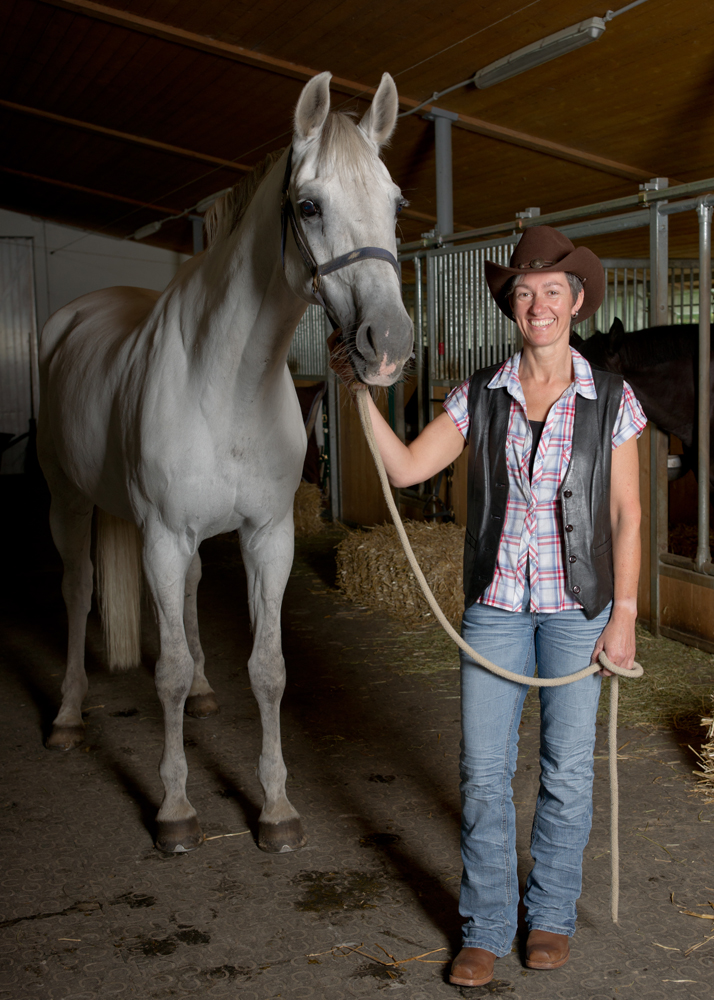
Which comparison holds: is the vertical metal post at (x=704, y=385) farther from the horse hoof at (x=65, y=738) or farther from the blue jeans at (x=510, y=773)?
the horse hoof at (x=65, y=738)

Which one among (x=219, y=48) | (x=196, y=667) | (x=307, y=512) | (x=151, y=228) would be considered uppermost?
(x=151, y=228)

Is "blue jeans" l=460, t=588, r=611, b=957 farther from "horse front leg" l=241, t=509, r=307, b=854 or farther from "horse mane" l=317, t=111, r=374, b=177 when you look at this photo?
"horse mane" l=317, t=111, r=374, b=177

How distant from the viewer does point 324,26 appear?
487 cm

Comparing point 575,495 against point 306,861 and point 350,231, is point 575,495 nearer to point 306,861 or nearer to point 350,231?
point 350,231

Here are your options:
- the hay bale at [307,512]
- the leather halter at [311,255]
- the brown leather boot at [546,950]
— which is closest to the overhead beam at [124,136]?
the hay bale at [307,512]

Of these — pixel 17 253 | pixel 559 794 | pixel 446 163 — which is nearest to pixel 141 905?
pixel 559 794

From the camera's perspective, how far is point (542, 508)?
5.23ft

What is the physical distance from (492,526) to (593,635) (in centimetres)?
30

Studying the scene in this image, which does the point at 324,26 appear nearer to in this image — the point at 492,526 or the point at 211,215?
the point at 211,215

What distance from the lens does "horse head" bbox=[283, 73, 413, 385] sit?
1.45 metres

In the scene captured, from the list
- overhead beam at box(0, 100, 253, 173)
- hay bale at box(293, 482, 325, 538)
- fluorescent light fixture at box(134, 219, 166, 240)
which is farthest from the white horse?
fluorescent light fixture at box(134, 219, 166, 240)

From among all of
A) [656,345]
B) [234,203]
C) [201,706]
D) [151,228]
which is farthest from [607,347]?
[151,228]

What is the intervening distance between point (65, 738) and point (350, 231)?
6.86 feet

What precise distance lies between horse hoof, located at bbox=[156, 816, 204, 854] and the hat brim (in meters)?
1.58
